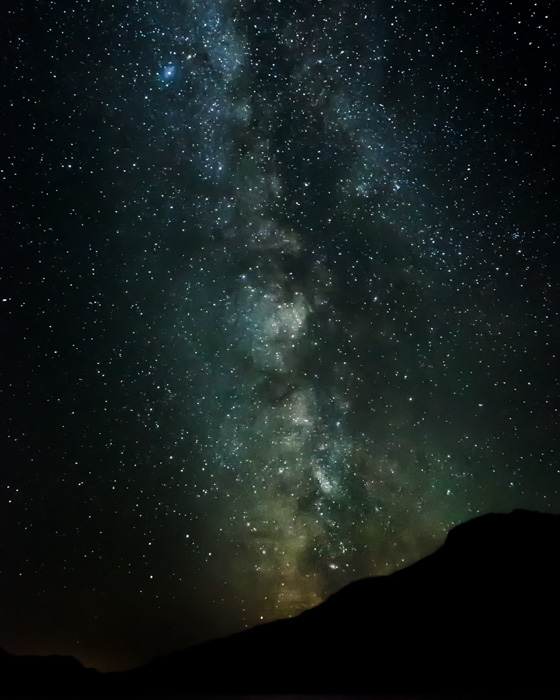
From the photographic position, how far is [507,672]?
65.7ft

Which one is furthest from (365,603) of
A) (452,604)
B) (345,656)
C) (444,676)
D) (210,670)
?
(444,676)

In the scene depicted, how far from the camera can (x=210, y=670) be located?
136 ft

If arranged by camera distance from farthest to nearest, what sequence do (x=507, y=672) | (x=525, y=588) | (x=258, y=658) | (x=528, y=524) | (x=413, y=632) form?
(x=258, y=658)
(x=528, y=524)
(x=413, y=632)
(x=525, y=588)
(x=507, y=672)

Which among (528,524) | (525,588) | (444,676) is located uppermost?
(528,524)

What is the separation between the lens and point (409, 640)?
31469 millimetres

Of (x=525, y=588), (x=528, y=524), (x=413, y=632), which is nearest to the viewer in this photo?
(x=525, y=588)

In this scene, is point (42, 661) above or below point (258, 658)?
above

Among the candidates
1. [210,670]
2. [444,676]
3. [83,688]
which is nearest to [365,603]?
[210,670]

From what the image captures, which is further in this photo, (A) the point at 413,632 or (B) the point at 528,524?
(B) the point at 528,524

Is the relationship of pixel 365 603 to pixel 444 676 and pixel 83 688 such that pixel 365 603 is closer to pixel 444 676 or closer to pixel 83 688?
pixel 444 676

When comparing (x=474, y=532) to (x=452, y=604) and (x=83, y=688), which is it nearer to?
(x=452, y=604)

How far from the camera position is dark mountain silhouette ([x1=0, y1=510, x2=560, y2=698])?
23984 millimetres

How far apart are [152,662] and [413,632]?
30.9 m

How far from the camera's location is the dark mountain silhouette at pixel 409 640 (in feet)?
78.7
